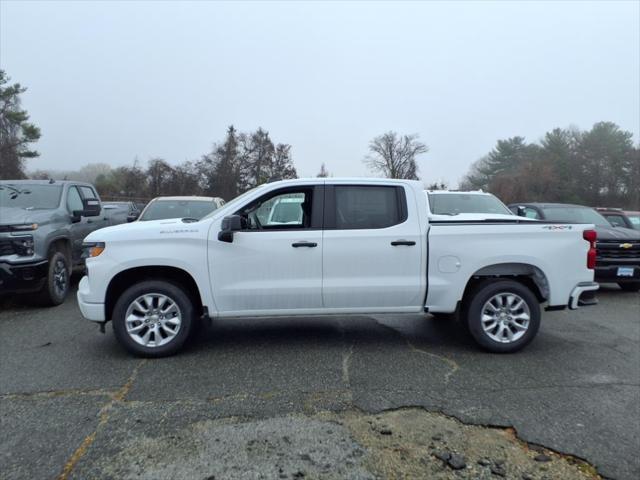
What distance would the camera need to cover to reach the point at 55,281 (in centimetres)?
764

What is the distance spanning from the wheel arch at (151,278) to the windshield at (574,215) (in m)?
8.01

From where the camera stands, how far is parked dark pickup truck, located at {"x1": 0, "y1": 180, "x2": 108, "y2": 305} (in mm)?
6945

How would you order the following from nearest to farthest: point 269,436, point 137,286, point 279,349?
point 269,436, point 137,286, point 279,349

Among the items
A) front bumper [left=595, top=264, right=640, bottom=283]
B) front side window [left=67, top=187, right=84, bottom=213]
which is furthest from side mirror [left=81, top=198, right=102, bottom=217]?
front bumper [left=595, top=264, right=640, bottom=283]

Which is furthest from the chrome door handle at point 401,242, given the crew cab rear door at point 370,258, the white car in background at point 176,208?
the white car in background at point 176,208

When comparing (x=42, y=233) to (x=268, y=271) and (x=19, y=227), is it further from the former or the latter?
(x=268, y=271)

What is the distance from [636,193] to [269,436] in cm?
5536

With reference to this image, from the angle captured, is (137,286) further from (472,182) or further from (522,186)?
(472,182)

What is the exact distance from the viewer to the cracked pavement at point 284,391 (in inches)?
130

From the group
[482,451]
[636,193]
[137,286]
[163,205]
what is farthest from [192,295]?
[636,193]

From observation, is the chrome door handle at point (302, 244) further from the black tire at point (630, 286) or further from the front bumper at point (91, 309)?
the black tire at point (630, 286)

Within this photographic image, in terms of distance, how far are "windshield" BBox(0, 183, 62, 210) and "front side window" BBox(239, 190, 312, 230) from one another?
15.2 ft

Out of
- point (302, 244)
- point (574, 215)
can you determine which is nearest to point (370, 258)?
point (302, 244)

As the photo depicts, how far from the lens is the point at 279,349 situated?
5480 millimetres
